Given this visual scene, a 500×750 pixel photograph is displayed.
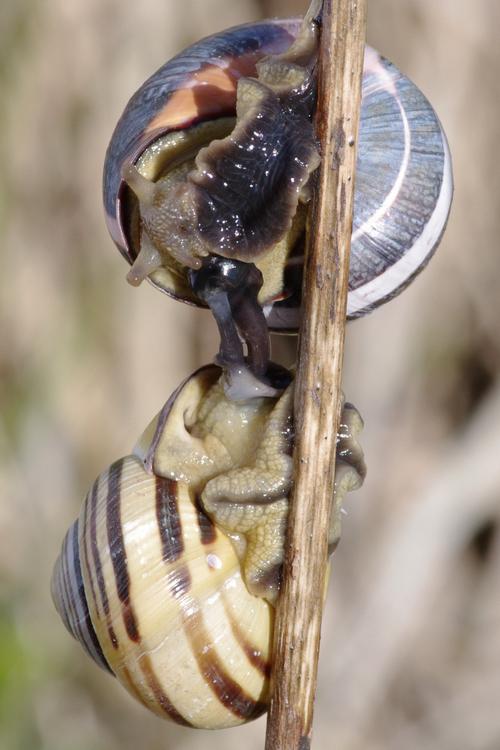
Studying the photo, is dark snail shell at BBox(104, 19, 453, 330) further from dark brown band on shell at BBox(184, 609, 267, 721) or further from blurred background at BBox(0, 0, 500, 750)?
blurred background at BBox(0, 0, 500, 750)

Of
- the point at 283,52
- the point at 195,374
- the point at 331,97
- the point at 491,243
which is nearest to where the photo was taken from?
the point at 331,97

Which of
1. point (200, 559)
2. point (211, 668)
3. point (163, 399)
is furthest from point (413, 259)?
point (163, 399)

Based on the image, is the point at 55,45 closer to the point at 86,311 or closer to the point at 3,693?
the point at 86,311

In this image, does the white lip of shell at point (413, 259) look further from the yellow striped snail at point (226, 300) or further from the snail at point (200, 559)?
the snail at point (200, 559)

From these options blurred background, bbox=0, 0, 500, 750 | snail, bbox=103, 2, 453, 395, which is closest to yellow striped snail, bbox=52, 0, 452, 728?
snail, bbox=103, 2, 453, 395

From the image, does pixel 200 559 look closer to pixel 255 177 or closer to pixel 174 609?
pixel 174 609

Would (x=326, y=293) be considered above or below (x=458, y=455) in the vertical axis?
above

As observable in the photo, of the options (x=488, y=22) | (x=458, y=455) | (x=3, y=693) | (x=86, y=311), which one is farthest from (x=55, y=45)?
(x=3, y=693)
